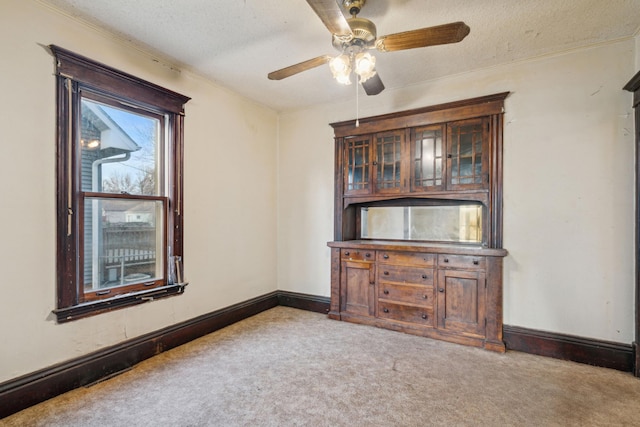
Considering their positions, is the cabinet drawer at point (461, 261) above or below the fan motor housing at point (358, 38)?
below

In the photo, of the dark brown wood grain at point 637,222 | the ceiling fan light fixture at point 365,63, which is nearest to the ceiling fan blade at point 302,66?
the ceiling fan light fixture at point 365,63

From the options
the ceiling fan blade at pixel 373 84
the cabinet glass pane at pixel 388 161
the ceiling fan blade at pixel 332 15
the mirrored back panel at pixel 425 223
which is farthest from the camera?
the cabinet glass pane at pixel 388 161

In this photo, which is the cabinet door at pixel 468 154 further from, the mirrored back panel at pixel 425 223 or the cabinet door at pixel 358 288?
the cabinet door at pixel 358 288

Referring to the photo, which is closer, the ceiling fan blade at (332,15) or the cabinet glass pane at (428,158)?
the ceiling fan blade at (332,15)

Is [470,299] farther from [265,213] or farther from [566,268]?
[265,213]

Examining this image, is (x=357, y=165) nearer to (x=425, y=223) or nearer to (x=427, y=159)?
(x=427, y=159)

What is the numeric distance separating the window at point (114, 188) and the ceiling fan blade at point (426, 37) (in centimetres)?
212

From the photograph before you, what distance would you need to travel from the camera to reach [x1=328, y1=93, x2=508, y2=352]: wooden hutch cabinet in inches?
120

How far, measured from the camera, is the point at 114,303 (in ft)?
8.27

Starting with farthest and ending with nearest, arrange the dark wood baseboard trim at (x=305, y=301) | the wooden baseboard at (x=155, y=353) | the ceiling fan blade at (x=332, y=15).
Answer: the dark wood baseboard trim at (x=305, y=301) < the wooden baseboard at (x=155, y=353) < the ceiling fan blade at (x=332, y=15)

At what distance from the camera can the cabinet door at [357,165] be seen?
3.77m

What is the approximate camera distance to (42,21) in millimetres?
2135

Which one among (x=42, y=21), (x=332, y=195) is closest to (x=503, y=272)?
(x=332, y=195)

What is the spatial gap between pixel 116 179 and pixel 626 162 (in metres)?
4.38
